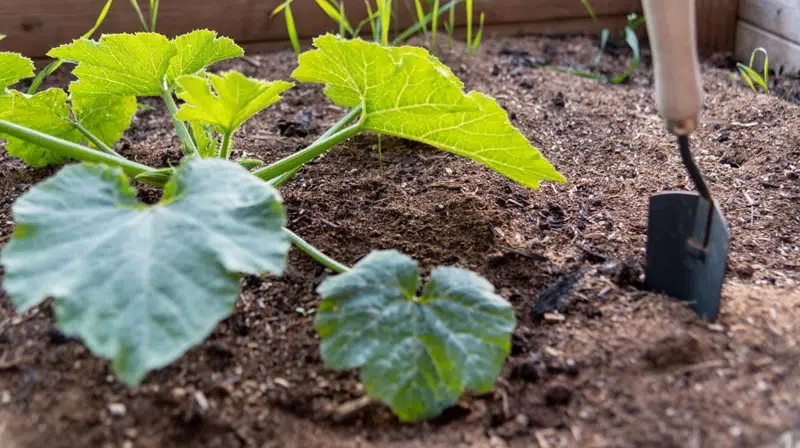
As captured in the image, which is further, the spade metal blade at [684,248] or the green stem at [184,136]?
the green stem at [184,136]

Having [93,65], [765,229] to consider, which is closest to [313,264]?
[93,65]

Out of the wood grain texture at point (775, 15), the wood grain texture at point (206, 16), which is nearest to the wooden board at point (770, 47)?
the wood grain texture at point (775, 15)

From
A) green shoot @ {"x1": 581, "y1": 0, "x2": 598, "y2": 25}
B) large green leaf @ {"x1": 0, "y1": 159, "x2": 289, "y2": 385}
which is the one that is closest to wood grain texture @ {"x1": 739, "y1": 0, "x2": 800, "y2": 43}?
green shoot @ {"x1": 581, "y1": 0, "x2": 598, "y2": 25}

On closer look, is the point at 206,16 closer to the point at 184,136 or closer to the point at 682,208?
the point at 184,136

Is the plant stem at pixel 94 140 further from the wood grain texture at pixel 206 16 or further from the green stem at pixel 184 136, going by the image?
the wood grain texture at pixel 206 16

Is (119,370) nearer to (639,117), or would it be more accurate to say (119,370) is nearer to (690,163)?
(690,163)

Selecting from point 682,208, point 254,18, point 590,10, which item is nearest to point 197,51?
point 682,208
